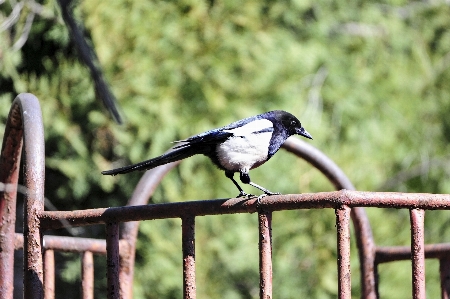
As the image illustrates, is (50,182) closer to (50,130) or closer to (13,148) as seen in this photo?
(50,130)

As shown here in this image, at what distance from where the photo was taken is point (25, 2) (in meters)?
4.36

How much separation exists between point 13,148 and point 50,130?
6.53 feet

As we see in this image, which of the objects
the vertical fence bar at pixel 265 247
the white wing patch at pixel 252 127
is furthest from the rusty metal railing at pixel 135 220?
the white wing patch at pixel 252 127

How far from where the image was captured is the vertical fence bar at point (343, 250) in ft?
5.67

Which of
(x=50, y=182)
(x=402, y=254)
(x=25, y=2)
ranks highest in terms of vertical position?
(x=25, y=2)

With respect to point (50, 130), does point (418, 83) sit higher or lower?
higher

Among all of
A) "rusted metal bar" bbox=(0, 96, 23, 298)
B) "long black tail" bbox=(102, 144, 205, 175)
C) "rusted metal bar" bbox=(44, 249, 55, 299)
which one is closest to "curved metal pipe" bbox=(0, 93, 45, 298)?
"rusted metal bar" bbox=(0, 96, 23, 298)

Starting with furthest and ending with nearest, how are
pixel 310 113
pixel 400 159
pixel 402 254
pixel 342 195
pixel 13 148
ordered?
pixel 400 159, pixel 310 113, pixel 402 254, pixel 13 148, pixel 342 195

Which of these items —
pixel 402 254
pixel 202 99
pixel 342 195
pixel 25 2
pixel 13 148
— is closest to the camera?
pixel 342 195

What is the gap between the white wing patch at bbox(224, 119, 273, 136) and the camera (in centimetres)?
302

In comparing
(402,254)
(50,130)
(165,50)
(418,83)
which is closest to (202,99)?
(165,50)

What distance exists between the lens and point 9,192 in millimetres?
2439

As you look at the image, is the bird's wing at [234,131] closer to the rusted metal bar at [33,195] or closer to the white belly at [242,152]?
the white belly at [242,152]

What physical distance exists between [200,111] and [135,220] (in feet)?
8.45
